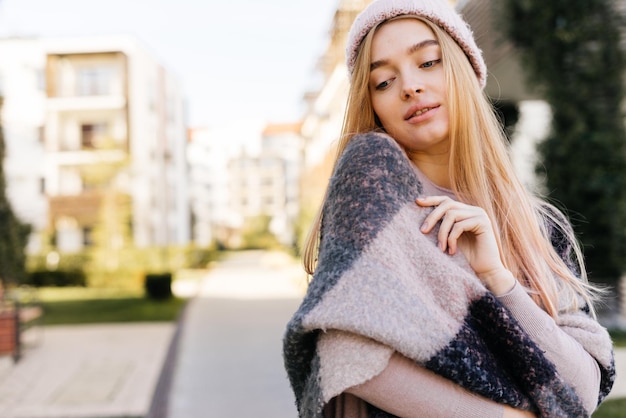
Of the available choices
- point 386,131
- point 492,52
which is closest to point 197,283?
point 492,52

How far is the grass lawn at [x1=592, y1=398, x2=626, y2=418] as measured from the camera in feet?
15.1

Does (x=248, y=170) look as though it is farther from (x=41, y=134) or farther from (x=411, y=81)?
(x=411, y=81)

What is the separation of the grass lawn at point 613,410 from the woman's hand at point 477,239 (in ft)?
13.8

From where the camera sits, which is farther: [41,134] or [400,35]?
[41,134]

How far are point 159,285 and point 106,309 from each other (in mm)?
1533

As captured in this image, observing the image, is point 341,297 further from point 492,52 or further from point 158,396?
point 492,52

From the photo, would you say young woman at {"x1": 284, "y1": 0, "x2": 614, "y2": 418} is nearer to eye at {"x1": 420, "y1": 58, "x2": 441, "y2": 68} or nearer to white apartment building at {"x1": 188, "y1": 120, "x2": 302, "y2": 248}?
eye at {"x1": 420, "y1": 58, "x2": 441, "y2": 68}

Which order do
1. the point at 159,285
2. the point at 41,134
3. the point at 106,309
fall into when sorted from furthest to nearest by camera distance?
the point at 41,134 < the point at 159,285 < the point at 106,309

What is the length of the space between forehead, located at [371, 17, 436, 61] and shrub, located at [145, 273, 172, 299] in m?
14.4

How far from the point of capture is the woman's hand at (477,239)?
1054 millimetres

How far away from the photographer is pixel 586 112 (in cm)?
805

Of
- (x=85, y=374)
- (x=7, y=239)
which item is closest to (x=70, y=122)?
(x=7, y=239)

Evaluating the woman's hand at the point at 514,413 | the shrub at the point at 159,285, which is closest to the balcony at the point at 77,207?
the shrub at the point at 159,285

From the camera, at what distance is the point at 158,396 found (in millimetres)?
5996
